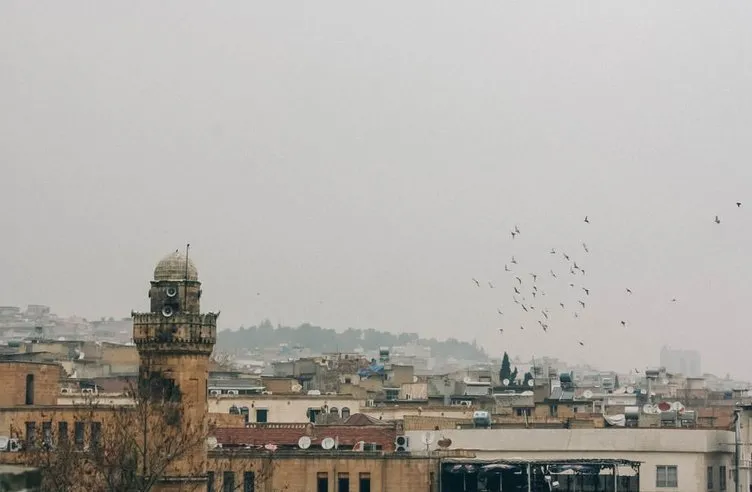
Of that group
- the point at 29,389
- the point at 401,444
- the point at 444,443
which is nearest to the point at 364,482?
the point at 401,444

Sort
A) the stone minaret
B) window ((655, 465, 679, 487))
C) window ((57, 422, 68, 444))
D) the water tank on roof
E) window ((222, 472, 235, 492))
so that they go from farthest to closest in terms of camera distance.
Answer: the water tank on roof < window ((57, 422, 68, 444)) < window ((222, 472, 235, 492)) < window ((655, 465, 679, 487)) < the stone minaret

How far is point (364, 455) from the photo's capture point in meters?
80.5

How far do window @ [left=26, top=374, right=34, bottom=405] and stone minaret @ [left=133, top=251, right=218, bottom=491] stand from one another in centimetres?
2041

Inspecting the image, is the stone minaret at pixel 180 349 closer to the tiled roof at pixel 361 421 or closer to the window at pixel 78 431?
the window at pixel 78 431

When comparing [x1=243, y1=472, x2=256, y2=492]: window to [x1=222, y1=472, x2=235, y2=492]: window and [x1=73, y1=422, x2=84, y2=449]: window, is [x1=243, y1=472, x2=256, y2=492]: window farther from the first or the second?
[x1=73, y1=422, x2=84, y2=449]: window

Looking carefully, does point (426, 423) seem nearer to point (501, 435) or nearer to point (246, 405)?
point (501, 435)

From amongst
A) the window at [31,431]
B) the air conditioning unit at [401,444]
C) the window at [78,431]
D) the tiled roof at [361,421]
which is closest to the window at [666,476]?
the air conditioning unit at [401,444]

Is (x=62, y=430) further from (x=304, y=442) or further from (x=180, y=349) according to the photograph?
(x=180, y=349)

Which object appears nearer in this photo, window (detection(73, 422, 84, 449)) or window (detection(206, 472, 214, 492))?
window (detection(206, 472, 214, 492))

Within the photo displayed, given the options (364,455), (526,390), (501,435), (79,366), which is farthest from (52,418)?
(526,390)

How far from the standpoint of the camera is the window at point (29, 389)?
93.0 meters

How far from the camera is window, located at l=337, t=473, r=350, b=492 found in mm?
80688

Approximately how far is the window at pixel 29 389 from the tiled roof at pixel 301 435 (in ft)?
39.4

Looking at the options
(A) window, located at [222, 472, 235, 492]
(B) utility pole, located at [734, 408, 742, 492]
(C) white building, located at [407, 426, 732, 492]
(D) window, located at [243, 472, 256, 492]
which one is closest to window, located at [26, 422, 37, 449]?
(A) window, located at [222, 472, 235, 492]
